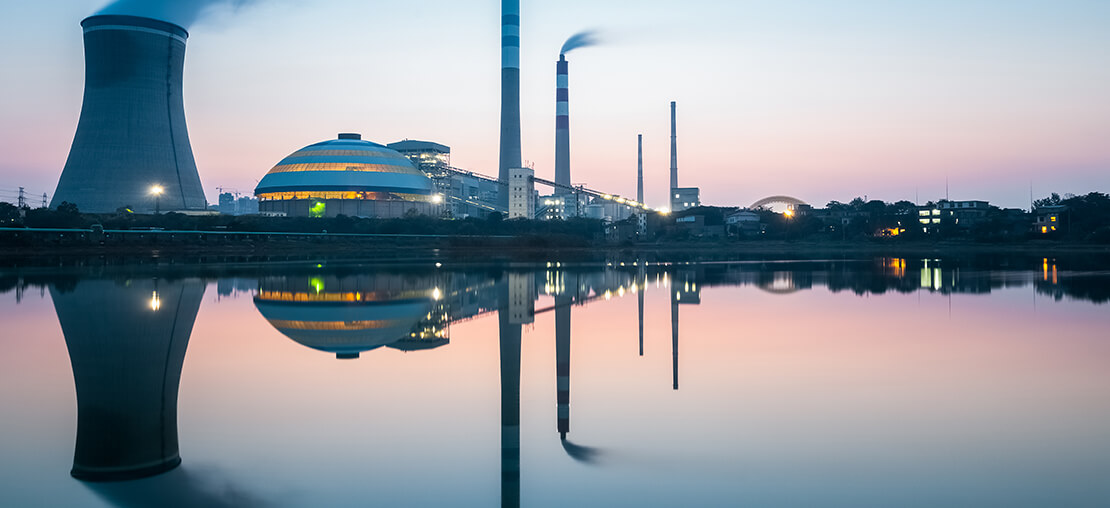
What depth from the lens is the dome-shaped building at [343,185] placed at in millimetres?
88500

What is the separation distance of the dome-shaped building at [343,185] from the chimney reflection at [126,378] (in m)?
70.5

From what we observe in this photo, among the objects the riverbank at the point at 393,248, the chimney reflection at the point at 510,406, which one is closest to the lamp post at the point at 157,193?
the riverbank at the point at 393,248

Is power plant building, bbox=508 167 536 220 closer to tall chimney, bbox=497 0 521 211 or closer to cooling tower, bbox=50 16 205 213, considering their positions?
tall chimney, bbox=497 0 521 211

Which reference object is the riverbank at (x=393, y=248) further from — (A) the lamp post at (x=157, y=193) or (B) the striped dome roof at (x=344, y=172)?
(B) the striped dome roof at (x=344, y=172)

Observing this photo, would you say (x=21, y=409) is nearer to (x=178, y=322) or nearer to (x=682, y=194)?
(x=178, y=322)

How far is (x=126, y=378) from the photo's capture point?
9.20 m

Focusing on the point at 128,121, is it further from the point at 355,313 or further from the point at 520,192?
the point at 520,192

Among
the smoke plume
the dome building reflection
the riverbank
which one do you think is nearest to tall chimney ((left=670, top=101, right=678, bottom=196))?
the riverbank

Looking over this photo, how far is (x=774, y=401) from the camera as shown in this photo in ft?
26.8

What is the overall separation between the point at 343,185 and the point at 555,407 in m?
85.0

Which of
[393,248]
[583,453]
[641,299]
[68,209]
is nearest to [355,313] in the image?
[641,299]

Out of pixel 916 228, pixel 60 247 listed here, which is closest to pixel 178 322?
pixel 60 247

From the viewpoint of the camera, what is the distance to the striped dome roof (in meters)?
88.9

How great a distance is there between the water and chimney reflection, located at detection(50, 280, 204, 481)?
1.6 inches
